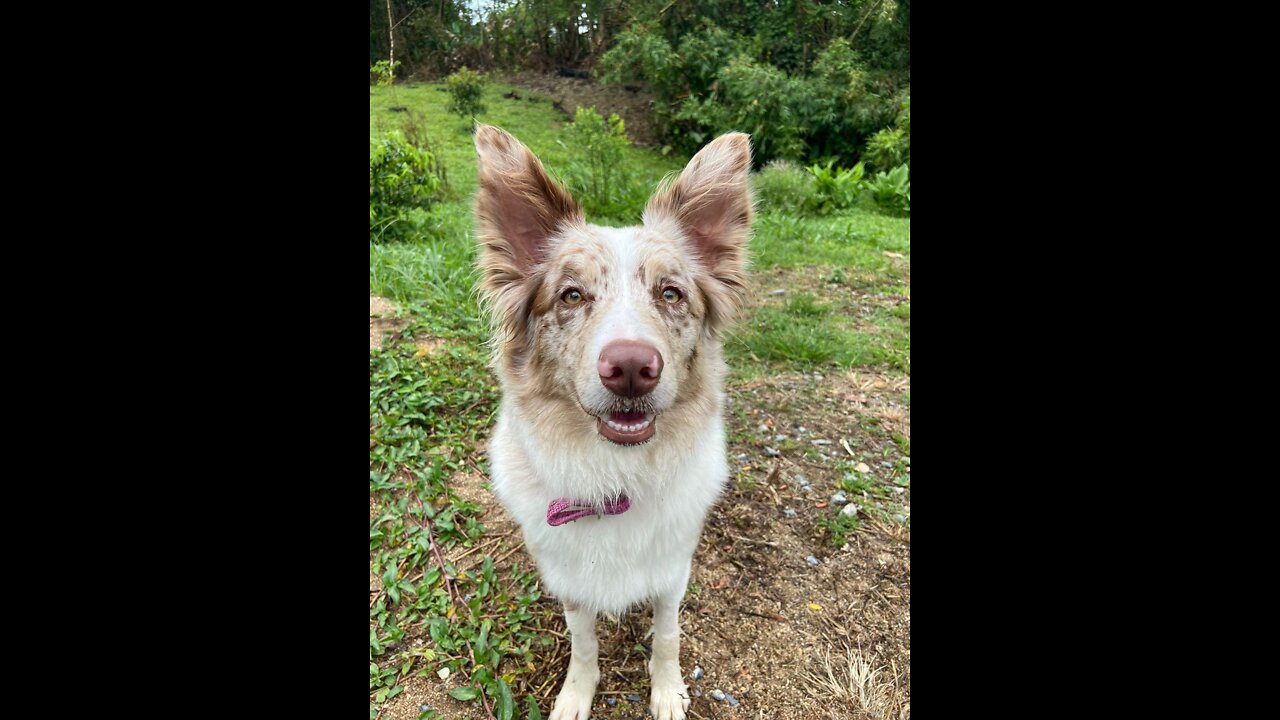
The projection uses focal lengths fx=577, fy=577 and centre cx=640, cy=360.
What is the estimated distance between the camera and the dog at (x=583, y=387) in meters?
2.20

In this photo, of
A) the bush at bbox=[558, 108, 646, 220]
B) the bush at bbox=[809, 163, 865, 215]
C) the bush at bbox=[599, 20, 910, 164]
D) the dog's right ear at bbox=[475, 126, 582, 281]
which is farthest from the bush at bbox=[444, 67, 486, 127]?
the dog's right ear at bbox=[475, 126, 582, 281]

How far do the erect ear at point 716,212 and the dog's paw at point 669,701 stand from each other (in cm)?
152

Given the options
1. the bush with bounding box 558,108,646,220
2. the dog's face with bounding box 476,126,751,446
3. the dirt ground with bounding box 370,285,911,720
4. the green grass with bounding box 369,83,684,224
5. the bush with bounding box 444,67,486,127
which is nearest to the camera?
the dog's face with bounding box 476,126,751,446

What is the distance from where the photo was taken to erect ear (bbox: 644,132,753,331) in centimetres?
243

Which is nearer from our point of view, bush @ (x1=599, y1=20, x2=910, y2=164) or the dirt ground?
the dirt ground

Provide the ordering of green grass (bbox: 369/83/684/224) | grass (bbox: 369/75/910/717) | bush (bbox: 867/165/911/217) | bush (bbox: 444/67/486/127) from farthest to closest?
bush (bbox: 867/165/911/217) < bush (bbox: 444/67/486/127) < green grass (bbox: 369/83/684/224) < grass (bbox: 369/75/910/717)

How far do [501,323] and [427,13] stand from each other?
1127cm

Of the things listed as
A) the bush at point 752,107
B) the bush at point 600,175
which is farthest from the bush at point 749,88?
the bush at point 600,175

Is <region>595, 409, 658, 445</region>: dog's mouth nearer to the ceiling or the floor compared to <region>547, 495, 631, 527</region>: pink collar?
nearer to the ceiling

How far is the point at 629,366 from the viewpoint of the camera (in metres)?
1.82

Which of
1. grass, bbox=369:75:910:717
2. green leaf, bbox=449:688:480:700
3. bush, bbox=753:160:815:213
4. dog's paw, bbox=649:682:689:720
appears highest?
bush, bbox=753:160:815:213

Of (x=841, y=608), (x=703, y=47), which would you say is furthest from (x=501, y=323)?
(x=703, y=47)

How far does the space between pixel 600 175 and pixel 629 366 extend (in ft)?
19.5

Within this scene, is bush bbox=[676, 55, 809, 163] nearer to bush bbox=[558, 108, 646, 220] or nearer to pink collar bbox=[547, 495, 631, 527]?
bush bbox=[558, 108, 646, 220]
